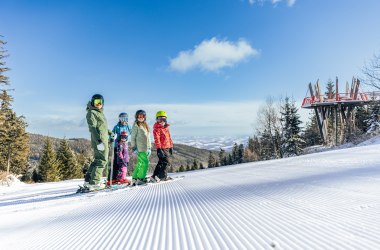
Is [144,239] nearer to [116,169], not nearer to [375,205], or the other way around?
[375,205]

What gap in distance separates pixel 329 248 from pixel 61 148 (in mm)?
52132

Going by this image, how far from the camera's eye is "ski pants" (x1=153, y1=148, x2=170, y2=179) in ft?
24.1

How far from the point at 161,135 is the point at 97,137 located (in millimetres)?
1832

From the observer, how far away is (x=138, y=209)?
342 centimetres

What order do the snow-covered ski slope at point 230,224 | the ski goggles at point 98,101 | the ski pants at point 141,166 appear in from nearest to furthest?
the snow-covered ski slope at point 230,224
the ski goggles at point 98,101
the ski pants at point 141,166

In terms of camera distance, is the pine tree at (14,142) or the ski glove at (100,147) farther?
the pine tree at (14,142)

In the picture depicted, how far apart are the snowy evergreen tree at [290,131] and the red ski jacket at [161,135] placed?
31.6 metres

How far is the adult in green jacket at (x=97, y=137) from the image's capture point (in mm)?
6047

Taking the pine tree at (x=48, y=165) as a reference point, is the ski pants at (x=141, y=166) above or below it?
above

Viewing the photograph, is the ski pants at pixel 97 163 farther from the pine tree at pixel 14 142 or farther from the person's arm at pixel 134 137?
the pine tree at pixel 14 142

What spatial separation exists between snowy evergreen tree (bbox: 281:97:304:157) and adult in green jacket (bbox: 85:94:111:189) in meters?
33.3

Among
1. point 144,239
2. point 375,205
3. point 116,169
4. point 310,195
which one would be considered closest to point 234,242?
point 144,239

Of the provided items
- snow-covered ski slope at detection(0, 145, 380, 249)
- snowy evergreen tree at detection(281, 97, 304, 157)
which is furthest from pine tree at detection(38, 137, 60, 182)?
snow-covered ski slope at detection(0, 145, 380, 249)

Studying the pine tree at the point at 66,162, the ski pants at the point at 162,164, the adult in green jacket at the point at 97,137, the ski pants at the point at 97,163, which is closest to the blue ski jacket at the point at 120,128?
the ski pants at the point at 162,164
